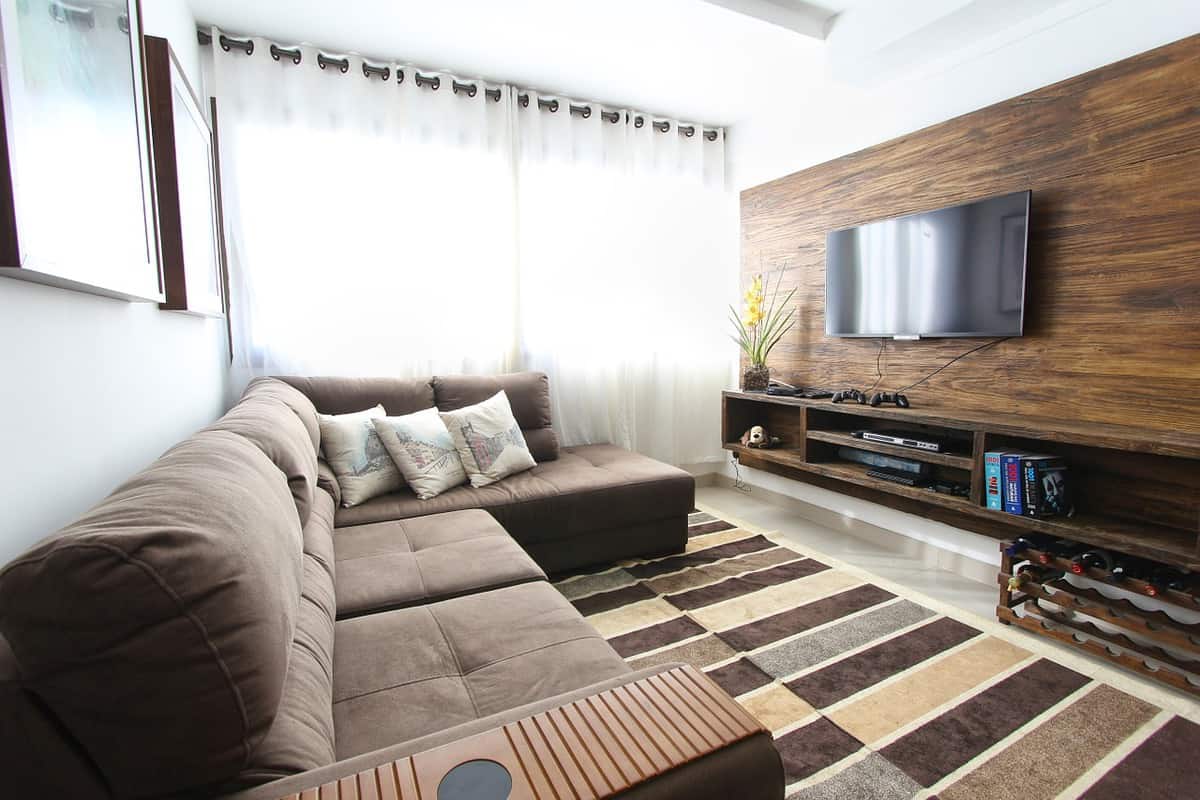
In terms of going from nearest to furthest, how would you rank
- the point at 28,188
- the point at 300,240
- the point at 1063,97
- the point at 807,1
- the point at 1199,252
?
the point at 28,188, the point at 1199,252, the point at 1063,97, the point at 807,1, the point at 300,240

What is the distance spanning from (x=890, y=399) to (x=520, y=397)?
1.91 meters

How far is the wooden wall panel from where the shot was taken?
6.43ft

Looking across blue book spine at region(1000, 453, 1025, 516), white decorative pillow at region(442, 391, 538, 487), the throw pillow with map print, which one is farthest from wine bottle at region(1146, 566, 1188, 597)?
the throw pillow with map print

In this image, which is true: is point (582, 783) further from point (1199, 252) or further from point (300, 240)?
point (300, 240)

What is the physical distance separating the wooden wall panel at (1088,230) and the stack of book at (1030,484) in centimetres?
30

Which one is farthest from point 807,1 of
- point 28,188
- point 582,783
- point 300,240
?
point 582,783

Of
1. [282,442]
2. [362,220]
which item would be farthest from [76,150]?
[362,220]

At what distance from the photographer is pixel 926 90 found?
2.77 m

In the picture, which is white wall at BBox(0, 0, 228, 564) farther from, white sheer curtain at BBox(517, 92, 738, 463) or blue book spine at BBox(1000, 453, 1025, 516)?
blue book spine at BBox(1000, 453, 1025, 516)

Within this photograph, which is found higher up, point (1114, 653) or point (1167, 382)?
point (1167, 382)

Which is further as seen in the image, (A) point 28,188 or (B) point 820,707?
(B) point 820,707

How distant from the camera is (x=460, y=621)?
1.41 metres

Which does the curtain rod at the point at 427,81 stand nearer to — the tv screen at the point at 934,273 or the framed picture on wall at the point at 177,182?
the framed picture on wall at the point at 177,182

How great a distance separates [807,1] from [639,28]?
756mm
